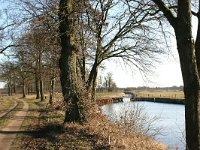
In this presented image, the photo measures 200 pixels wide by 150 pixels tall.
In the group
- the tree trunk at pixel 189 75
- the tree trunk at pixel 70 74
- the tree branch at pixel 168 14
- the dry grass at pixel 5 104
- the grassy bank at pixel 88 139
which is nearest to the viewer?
the tree trunk at pixel 189 75

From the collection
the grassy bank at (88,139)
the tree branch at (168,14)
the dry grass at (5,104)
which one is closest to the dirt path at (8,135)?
the grassy bank at (88,139)

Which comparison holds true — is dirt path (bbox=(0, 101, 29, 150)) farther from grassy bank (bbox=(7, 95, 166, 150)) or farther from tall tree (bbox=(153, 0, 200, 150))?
tall tree (bbox=(153, 0, 200, 150))

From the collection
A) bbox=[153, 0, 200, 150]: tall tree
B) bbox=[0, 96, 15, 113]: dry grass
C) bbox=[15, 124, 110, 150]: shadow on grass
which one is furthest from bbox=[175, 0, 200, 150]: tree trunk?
bbox=[0, 96, 15, 113]: dry grass

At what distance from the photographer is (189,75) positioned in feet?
32.3

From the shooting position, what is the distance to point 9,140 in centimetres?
1852

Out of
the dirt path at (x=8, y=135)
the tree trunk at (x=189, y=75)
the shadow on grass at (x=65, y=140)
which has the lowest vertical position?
the dirt path at (x=8, y=135)

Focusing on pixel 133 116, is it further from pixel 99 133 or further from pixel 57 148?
pixel 57 148

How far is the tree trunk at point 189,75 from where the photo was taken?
32.1 feet

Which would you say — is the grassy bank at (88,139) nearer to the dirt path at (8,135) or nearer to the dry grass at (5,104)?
the dirt path at (8,135)

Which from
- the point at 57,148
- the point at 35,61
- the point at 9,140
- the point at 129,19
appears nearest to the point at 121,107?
the point at 57,148

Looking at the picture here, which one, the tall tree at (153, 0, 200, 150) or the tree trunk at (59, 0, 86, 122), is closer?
the tall tree at (153, 0, 200, 150)

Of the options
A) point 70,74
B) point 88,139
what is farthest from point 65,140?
point 70,74

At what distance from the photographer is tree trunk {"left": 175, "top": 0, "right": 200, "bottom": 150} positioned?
9789 mm

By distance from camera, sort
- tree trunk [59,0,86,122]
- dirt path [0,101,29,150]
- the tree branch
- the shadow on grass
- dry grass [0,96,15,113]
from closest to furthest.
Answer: the tree branch < the shadow on grass < dirt path [0,101,29,150] < tree trunk [59,0,86,122] < dry grass [0,96,15,113]
